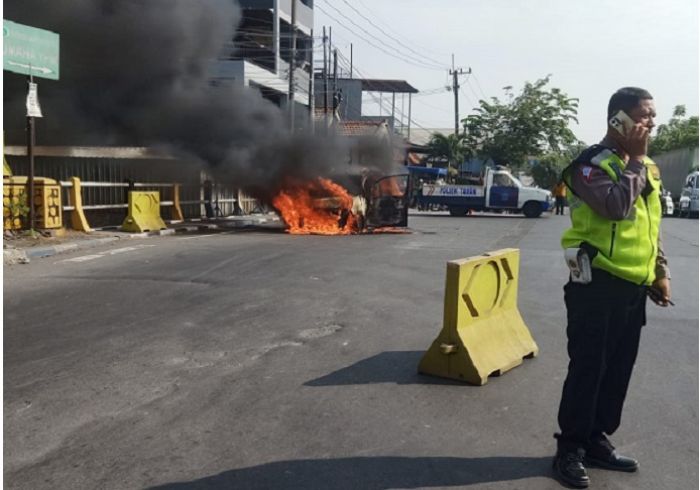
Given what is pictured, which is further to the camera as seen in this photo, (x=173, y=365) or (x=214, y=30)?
(x=214, y=30)

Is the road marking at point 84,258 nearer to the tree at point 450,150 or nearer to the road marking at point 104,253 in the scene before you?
the road marking at point 104,253

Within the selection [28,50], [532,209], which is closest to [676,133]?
[532,209]

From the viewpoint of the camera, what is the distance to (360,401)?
421cm

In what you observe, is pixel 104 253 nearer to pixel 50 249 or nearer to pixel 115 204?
pixel 50 249

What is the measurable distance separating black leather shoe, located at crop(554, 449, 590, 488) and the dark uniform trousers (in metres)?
0.04

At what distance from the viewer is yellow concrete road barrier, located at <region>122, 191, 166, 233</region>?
15.3 meters

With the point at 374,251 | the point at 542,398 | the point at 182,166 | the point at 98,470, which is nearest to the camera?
the point at 98,470

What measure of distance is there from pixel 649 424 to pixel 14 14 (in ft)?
59.6

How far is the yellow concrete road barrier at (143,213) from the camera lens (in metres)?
15.3

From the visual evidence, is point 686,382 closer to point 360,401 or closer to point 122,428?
point 360,401

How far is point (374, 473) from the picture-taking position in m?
3.22

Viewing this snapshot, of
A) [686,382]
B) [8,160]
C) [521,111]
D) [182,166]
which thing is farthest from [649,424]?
[521,111]

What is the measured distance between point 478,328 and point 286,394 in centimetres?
148

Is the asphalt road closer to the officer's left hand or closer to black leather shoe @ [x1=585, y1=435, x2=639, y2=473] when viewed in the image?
black leather shoe @ [x1=585, y1=435, x2=639, y2=473]
